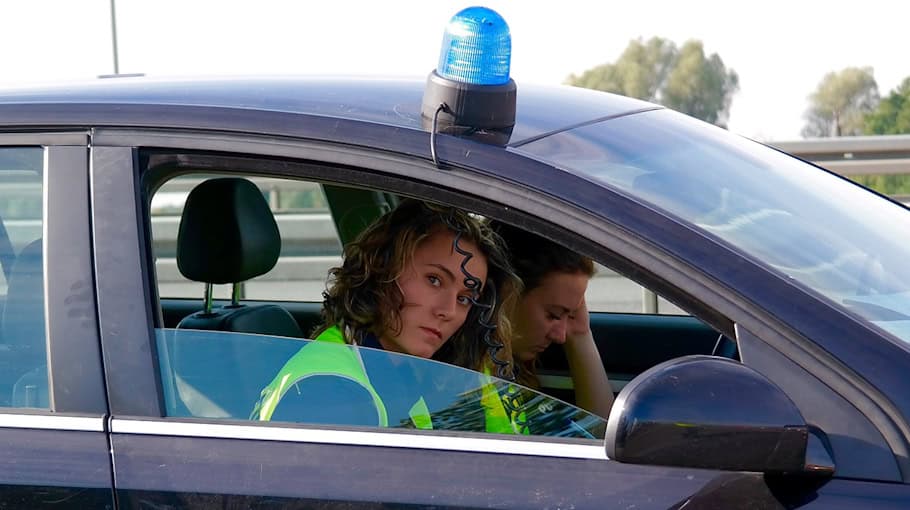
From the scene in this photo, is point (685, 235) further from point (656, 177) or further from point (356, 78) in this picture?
point (356, 78)

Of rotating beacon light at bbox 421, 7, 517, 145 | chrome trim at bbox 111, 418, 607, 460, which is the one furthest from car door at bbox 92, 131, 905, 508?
rotating beacon light at bbox 421, 7, 517, 145

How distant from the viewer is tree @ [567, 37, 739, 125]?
1452 centimetres

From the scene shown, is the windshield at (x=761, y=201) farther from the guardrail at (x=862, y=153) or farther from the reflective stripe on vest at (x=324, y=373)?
the guardrail at (x=862, y=153)

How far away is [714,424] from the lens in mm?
1575

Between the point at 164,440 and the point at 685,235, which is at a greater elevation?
the point at 685,235

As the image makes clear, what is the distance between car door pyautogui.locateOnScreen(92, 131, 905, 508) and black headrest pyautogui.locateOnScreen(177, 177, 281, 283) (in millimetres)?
654

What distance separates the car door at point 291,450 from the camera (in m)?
1.69

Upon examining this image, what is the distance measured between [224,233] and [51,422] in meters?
0.82

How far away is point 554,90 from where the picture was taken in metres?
2.45

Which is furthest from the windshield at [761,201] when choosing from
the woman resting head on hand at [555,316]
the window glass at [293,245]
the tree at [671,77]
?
the tree at [671,77]

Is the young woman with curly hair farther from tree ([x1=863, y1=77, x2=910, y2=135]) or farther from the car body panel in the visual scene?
tree ([x1=863, y1=77, x2=910, y2=135])

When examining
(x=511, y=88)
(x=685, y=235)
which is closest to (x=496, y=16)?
(x=511, y=88)

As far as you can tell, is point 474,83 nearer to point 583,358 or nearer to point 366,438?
point 366,438

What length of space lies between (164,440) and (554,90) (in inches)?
41.6
